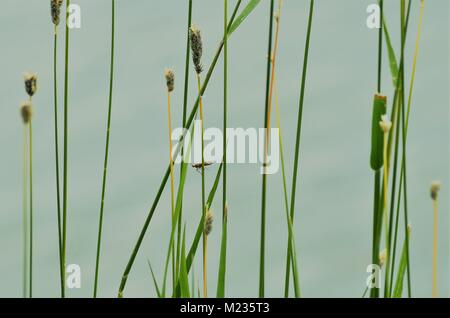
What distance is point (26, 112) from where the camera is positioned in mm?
1021

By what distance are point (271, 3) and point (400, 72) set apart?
0.79 feet

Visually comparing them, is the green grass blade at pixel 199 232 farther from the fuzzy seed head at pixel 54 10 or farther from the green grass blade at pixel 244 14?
the fuzzy seed head at pixel 54 10

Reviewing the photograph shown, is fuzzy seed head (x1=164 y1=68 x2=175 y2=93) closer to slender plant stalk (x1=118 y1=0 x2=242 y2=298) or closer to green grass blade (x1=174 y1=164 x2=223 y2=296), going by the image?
slender plant stalk (x1=118 y1=0 x2=242 y2=298)

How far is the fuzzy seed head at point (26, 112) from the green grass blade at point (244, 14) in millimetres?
417

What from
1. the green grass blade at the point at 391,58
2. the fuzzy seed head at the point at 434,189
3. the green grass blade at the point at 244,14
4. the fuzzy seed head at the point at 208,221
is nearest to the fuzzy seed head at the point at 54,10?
the green grass blade at the point at 244,14

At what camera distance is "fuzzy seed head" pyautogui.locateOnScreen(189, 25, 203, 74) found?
1.19 m

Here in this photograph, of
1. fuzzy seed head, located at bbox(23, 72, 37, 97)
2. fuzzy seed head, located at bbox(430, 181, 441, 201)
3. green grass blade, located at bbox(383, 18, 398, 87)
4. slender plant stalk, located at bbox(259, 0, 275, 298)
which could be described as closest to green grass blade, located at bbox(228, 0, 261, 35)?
slender plant stalk, located at bbox(259, 0, 275, 298)

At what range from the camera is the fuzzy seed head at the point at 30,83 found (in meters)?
1.15

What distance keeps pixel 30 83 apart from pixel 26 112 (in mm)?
147

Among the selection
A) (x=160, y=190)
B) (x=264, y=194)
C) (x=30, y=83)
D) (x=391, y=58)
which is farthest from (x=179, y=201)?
(x=391, y=58)

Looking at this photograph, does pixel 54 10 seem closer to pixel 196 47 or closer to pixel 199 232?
pixel 196 47
